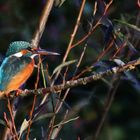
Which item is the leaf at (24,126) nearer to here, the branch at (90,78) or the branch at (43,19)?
the branch at (90,78)

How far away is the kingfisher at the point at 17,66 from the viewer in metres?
2.78

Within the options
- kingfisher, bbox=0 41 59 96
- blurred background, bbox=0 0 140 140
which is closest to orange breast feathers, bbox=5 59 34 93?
kingfisher, bbox=0 41 59 96

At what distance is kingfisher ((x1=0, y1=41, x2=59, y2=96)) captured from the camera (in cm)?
278

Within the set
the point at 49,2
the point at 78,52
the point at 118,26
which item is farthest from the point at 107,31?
the point at 78,52

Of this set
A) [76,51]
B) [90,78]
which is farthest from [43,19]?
[76,51]

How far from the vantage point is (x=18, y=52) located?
2.91m

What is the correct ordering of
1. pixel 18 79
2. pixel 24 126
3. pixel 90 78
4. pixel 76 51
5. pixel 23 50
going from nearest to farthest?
1. pixel 90 78
2. pixel 24 126
3. pixel 18 79
4. pixel 23 50
5. pixel 76 51

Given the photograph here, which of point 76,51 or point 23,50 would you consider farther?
point 76,51

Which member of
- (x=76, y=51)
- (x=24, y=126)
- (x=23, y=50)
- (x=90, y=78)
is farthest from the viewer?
(x=76, y=51)

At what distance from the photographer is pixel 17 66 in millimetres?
2854

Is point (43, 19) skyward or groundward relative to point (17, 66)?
skyward

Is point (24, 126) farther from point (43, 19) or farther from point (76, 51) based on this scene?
point (76, 51)

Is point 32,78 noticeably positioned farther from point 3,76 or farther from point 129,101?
point 3,76

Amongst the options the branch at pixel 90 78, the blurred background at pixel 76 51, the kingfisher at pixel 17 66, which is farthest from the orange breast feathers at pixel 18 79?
the blurred background at pixel 76 51
